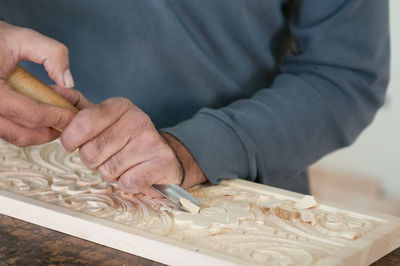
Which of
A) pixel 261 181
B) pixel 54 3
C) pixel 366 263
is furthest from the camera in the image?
pixel 54 3

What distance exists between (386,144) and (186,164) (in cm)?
277

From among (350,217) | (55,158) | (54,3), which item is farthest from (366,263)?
(54,3)

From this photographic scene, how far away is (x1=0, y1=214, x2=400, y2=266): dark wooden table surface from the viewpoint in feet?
3.12

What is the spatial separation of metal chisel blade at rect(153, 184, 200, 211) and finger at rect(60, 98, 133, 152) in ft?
0.63

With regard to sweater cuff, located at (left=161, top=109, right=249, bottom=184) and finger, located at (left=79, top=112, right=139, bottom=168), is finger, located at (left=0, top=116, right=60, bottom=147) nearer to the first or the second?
finger, located at (left=79, top=112, right=139, bottom=168)

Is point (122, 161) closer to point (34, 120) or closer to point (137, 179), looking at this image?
point (137, 179)

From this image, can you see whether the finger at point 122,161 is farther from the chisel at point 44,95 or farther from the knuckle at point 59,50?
the knuckle at point 59,50

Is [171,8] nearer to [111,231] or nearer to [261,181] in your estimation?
[261,181]

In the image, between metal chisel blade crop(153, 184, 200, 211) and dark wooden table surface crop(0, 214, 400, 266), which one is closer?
dark wooden table surface crop(0, 214, 400, 266)

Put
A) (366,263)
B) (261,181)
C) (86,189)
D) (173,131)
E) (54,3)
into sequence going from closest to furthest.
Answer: (366,263) < (86,189) < (173,131) < (261,181) < (54,3)

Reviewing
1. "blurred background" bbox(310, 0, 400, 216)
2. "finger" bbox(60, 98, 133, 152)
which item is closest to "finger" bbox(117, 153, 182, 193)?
"finger" bbox(60, 98, 133, 152)

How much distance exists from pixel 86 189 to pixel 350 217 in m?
0.61

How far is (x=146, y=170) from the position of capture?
122cm

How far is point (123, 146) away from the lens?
1.21 meters
